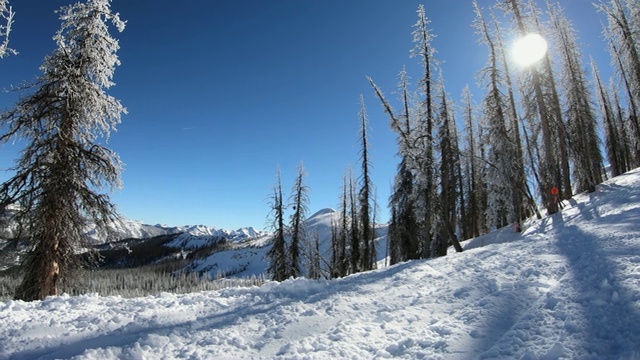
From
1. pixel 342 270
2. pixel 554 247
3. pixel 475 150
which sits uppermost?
pixel 475 150

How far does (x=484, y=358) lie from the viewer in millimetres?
4672

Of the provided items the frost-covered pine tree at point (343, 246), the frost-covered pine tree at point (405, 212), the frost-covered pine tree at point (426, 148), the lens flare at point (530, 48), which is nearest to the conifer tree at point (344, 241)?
the frost-covered pine tree at point (343, 246)

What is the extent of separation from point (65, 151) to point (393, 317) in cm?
1187

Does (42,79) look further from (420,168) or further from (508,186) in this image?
(508,186)

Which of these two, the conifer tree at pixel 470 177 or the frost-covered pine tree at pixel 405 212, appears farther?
the conifer tree at pixel 470 177

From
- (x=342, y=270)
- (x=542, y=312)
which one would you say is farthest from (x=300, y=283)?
(x=342, y=270)

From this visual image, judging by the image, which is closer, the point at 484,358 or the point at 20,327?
the point at 484,358

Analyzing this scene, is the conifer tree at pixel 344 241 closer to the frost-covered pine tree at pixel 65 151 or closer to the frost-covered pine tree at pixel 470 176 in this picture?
the frost-covered pine tree at pixel 470 176

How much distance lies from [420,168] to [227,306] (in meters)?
13.5

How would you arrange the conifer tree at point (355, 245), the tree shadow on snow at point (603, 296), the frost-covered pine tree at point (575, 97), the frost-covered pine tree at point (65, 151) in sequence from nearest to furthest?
the tree shadow on snow at point (603, 296)
the frost-covered pine tree at point (65, 151)
the frost-covered pine tree at point (575, 97)
the conifer tree at point (355, 245)

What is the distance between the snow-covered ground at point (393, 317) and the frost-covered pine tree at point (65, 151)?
4.30m

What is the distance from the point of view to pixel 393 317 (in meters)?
6.61

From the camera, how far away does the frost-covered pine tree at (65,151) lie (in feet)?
36.1

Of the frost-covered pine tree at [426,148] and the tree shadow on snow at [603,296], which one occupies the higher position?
the frost-covered pine tree at [426,148]
